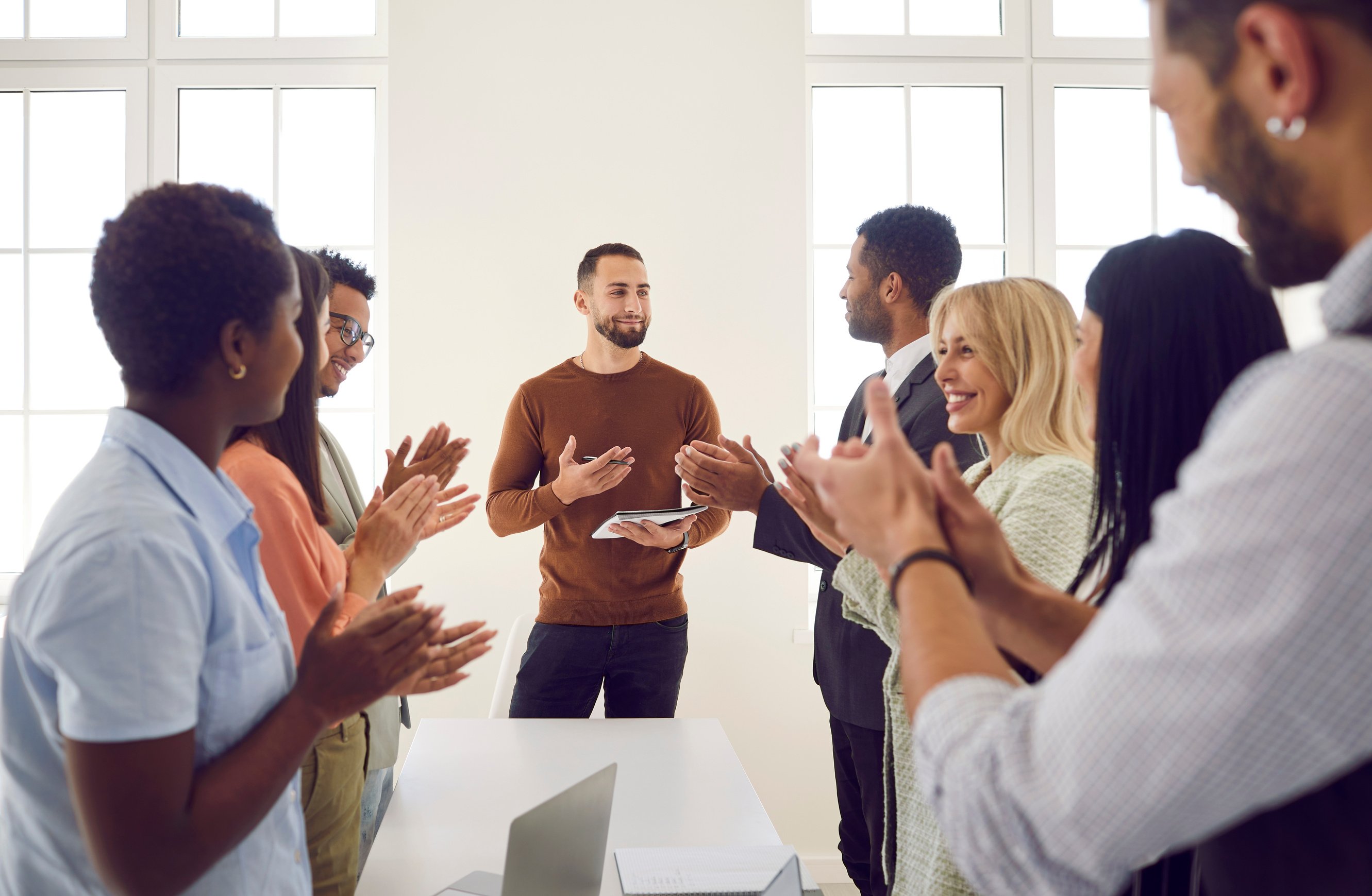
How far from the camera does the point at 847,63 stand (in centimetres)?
381

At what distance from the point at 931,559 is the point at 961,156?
3534 millimetres

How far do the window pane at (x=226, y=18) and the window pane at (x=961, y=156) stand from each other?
109 inches

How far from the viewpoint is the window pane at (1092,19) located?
388 cm

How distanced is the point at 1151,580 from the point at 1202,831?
6.7 inches

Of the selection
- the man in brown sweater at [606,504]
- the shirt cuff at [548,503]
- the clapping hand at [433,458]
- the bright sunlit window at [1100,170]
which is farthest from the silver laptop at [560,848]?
the bright sunlit window at [1100,170]

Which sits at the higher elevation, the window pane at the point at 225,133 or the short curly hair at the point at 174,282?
the window pane at the point at 225,133

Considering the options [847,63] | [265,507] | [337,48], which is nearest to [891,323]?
[847,63]

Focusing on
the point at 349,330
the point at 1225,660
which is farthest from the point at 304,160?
the point at 1225,660

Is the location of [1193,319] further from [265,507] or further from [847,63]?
[847,63]

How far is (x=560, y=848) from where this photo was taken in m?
1.14

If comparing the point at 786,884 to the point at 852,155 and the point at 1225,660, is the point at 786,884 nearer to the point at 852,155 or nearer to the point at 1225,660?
the point at 1225,660

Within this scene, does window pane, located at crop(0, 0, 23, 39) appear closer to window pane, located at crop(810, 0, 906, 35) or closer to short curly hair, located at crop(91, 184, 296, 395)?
window pane, located at crop(810, 0, 906, 35)

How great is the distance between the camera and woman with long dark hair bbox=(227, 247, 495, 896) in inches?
52.8

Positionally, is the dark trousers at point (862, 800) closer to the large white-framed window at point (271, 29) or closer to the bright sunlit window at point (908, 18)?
the bright sunlit window at point (908, 18)
